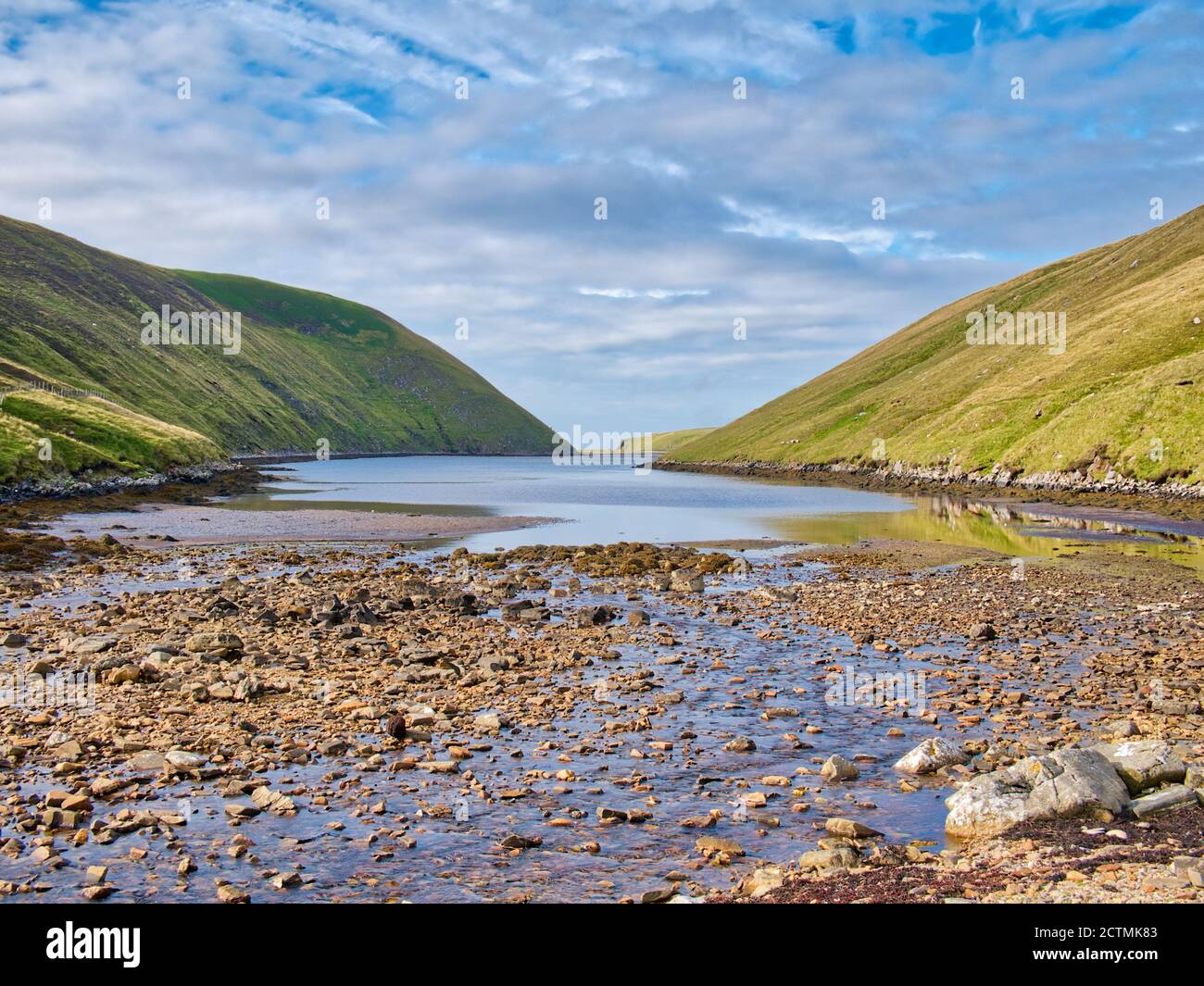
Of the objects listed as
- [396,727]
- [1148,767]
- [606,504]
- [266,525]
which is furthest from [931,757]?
[606,504]

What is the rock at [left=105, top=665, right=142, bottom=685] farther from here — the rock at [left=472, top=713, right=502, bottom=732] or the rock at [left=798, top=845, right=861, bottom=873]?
the rock at [left=798, top=845, right=861, bottom=873]

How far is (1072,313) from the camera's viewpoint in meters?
166

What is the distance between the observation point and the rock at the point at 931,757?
16234 mm

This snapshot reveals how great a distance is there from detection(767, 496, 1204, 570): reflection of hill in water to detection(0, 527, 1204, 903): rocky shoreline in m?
18.1

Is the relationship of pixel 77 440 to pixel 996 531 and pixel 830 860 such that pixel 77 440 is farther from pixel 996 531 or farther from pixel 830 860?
pixel 830 860

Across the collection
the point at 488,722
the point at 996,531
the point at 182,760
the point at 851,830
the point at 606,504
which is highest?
the point at 606,504

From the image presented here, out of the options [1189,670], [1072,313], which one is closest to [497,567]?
[1189,670]

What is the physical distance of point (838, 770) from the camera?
15992mm

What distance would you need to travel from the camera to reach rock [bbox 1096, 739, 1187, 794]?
13773mm

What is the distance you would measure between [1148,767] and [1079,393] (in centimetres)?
11533

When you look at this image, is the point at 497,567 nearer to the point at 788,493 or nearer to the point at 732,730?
the point at 732,730
